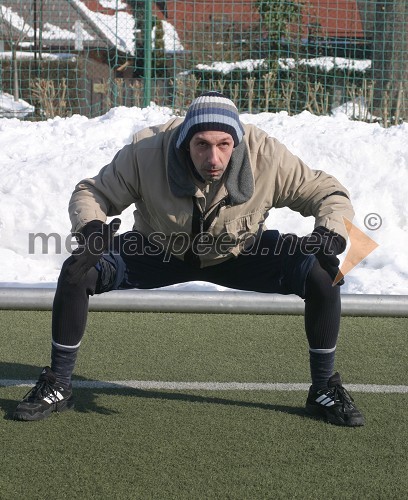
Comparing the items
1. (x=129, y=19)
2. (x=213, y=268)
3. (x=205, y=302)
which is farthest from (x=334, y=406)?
(x=129, y=19)

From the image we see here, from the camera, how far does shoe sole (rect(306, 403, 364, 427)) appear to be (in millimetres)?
3693

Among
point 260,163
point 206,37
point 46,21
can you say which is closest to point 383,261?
point 260,163

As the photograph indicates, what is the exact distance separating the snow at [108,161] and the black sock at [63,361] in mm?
3066

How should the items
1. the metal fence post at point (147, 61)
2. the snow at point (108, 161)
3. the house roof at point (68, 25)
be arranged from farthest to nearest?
1. the house roof at point (68, 25)
2. the metal fence post at point (147, 61)
3. the snow at point (108, 161)

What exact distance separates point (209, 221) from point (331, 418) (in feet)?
3.18

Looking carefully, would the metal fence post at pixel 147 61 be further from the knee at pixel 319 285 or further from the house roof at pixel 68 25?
the knee at pixel 319 285

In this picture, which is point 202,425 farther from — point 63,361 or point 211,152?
point 211,152

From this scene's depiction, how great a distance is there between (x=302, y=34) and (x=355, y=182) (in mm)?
2953

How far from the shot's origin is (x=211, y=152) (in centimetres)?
Answer: 357

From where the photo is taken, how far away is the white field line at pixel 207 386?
423cm

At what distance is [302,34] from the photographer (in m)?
10.6

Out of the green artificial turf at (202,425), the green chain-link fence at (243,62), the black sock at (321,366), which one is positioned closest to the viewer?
the green artificial turf at (202,425)

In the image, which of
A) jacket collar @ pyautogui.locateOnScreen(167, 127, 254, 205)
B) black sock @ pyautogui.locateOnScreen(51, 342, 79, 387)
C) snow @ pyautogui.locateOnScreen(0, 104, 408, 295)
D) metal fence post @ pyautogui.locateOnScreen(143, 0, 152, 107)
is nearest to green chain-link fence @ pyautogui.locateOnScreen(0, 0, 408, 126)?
metal fence post @ pyautogui.locateOnScreen(143, 0, 152, 107)

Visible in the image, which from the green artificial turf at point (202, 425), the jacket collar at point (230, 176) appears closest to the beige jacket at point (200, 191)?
the jacket collar at point (230, 176)
